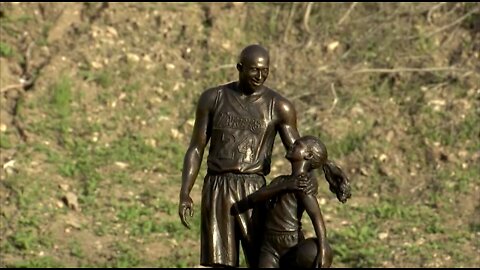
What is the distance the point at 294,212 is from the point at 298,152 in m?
0.37

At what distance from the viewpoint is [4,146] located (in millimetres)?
14367

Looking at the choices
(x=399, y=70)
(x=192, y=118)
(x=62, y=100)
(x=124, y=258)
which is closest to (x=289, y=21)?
(x=399, y=70)

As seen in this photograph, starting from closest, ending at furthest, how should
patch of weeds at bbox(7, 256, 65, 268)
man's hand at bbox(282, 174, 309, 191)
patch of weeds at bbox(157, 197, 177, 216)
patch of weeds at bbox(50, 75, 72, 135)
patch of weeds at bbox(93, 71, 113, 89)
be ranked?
man's hand at bbox(282, 174, 309, 191)
patch of weeds at bbox(7, 256, 65, 268)
patch of weeds at bbox(157, 197, 177, 216)
patch of weeds at bbox(50, 75, 72, 135)
patch of weeds at bbox(93, 71, 113, 89)

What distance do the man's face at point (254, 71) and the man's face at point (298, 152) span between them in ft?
1.59

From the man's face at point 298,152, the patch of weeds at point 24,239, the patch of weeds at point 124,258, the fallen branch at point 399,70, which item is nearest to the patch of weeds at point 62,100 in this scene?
the patch of weeds at point 24,239

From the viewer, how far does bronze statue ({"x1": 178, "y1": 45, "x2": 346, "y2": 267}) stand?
765cm

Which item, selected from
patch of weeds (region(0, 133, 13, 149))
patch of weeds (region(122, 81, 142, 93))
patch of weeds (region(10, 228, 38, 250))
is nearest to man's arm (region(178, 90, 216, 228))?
patch of weeds (region(10, 228, 38, 250))

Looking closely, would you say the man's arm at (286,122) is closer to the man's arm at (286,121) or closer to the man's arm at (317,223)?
the man's arm at (286,121)

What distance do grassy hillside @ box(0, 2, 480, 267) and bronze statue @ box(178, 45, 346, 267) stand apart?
4.91 m

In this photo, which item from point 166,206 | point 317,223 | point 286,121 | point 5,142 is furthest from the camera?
point 5,142

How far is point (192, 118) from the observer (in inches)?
591

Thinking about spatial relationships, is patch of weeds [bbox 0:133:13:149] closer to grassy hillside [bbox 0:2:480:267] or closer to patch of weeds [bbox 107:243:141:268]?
grassy hillside [bbox 0:2:480:267]

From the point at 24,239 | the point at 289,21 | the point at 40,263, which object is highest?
the point at 289,21

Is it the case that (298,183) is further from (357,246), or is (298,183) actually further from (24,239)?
(24,239)
